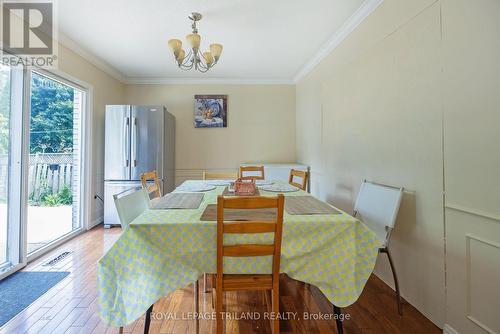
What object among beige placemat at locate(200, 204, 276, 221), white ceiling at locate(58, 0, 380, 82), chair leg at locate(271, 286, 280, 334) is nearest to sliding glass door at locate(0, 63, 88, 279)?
white ceiling at locate(58, 0, 380, 82)

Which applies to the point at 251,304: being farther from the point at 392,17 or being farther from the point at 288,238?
the point at 392,17

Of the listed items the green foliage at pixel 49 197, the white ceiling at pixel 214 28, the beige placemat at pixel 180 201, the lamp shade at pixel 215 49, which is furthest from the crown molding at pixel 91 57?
the beige placemat at pixel 180 201

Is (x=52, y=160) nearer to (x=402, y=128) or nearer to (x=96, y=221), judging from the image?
(x=96, y=221)

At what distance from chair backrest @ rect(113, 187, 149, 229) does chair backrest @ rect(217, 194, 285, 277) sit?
0.55m

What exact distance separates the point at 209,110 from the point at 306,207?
3.35 m

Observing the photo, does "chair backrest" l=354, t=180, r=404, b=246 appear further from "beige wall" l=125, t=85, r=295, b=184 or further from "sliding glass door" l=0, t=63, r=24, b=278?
"sliding glass door" l=0, t=63, r=24, b=278

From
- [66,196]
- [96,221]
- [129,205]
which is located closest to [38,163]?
[66,196]

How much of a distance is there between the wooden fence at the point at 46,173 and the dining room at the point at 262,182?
0.06 ft

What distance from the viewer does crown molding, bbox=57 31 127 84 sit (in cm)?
284

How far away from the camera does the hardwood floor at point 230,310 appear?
1.55m

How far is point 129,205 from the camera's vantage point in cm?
159

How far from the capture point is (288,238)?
4.18ft

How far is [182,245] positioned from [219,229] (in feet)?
0.74

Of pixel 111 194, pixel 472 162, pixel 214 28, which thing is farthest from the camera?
pixel 111 194
